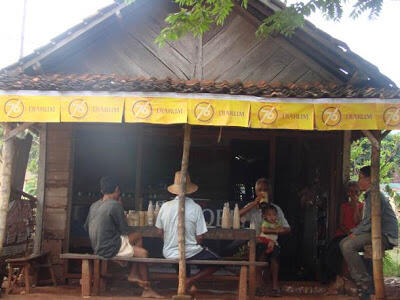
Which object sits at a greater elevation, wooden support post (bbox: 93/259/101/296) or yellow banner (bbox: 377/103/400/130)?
yellow banner (bbox: 377/103/400/130)

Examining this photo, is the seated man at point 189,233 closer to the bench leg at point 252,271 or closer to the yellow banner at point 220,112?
the bench leg at point 252,271

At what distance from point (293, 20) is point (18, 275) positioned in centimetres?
588

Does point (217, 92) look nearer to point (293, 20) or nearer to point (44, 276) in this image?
point (293, 20)

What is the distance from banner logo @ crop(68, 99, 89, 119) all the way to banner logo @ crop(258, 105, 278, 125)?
2382 millimetres

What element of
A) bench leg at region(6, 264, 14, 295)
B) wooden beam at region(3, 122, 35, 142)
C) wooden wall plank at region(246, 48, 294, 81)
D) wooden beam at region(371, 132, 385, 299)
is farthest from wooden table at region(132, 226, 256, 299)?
wooden wall plank at region(246, 48, 294, 81)

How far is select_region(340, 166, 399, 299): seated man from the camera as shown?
6992mm

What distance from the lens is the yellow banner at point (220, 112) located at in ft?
22.0

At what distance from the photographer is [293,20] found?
23.4ft

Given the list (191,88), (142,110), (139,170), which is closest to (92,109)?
(142,110)

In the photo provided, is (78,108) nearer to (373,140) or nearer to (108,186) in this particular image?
(108,186)

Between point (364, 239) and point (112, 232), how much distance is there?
359 centimetres

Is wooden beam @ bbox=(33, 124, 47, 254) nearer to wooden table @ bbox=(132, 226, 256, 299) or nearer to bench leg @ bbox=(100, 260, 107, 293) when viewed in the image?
bench leg @ bbox=(100, 260, 107, 293)

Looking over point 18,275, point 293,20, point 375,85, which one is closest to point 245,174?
point 375,85

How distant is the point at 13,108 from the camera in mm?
6852
